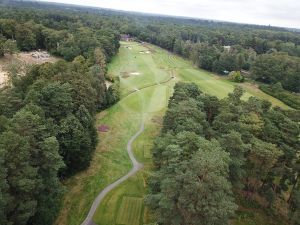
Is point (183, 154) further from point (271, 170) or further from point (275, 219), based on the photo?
point (275, 219)

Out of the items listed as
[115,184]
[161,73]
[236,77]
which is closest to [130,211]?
[115,184]

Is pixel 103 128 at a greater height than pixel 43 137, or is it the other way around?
pixel 43 137

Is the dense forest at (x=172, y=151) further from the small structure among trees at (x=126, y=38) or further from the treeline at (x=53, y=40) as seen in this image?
the small structure among trees at (x=126, y=38)

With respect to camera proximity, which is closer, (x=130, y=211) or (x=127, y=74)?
(x=130, y=211)

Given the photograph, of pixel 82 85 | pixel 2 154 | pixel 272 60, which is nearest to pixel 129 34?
pixel 272 60

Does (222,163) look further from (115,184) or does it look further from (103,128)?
(103,128)

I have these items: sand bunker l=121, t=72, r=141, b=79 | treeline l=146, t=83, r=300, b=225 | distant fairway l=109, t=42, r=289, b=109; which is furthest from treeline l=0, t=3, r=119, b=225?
sand bunker l=121, t=72, r=141, b=79

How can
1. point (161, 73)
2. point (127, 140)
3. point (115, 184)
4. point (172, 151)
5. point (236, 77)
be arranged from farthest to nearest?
point (161, 73)
point (236, 77)
point (127, 140)
point (115, 184)
point (172, 151)

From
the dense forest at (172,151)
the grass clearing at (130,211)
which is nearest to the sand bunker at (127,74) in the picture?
the dense forest at (172,151)
